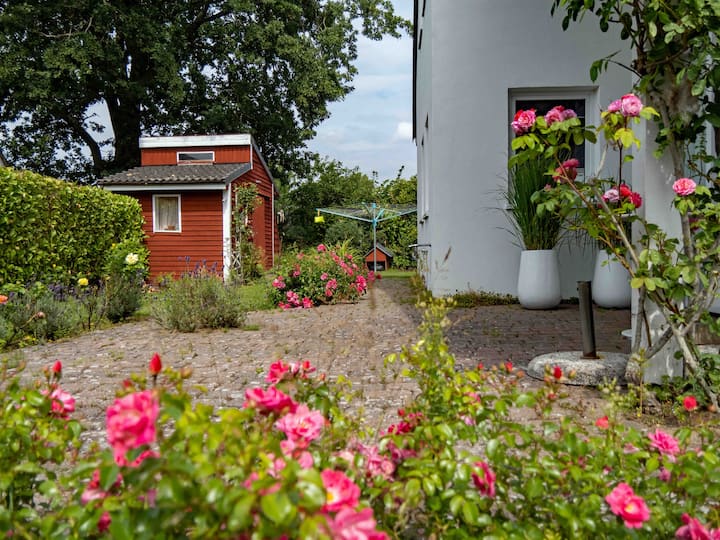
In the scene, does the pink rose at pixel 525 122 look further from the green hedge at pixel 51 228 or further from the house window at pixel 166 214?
the house window at pixel 166 214

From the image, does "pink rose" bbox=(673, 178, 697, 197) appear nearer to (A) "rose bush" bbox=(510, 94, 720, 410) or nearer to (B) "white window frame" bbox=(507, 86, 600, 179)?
(A) "rose bush" bbox=(510, 94, 720, 410)

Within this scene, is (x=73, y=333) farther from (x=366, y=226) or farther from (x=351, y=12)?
(x=351, y=12)

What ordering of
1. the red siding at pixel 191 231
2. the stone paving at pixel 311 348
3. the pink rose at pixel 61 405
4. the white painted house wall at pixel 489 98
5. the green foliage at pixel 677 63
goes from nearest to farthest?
the pink rose at pixel 61 405, the green foliage at pixel 677 63, the stone paving at pixel 311 348, the white painted house wall at pixel 489 98, the red siding at pixel 191 231

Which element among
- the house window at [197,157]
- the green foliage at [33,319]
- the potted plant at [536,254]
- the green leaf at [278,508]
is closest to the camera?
the green leaf at [278,508]

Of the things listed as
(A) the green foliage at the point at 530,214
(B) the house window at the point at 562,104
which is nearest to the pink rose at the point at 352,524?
(A) the green foliage at the point at 530,214

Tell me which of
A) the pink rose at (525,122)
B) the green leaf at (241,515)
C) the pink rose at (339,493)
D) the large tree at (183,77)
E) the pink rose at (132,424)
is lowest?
the pink rose at (339,493)

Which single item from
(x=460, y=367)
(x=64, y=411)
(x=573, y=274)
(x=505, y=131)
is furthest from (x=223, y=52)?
(x=64, y=411)

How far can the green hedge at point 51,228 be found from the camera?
7402 millimetres

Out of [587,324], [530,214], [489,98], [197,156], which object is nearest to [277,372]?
[587,324]

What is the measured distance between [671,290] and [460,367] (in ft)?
4.85

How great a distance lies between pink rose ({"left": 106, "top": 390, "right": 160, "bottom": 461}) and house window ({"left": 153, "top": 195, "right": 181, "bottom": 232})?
14.4 m

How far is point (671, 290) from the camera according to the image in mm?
2561

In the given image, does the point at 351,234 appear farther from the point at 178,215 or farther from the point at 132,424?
the point at 132,424

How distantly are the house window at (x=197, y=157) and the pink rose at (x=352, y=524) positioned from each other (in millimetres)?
17408
